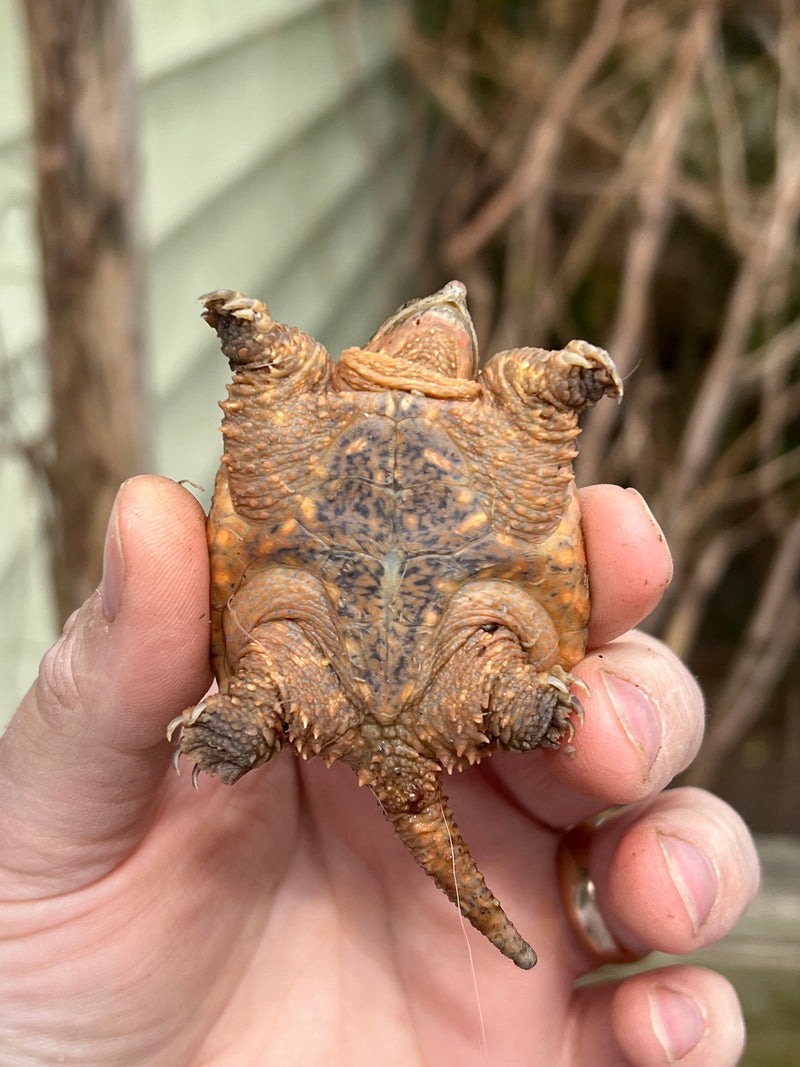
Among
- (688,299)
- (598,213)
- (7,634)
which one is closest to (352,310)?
(598,213)

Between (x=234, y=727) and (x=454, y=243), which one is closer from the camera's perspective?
(x=234, y=727)

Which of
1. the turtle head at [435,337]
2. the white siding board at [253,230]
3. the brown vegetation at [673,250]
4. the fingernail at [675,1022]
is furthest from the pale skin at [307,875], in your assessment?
the brown vegetation at [673,250]

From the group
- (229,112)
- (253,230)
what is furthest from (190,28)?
(253,230)

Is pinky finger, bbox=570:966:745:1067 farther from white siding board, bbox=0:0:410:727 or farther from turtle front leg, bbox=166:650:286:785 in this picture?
white siding board, bbox=0:0:410:727

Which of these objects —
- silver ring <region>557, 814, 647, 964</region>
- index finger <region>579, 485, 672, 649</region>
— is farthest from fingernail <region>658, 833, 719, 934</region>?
index finger <region>579, 485, 672, 649</region>

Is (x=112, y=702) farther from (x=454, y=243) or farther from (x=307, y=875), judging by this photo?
(x=454, y=243)
